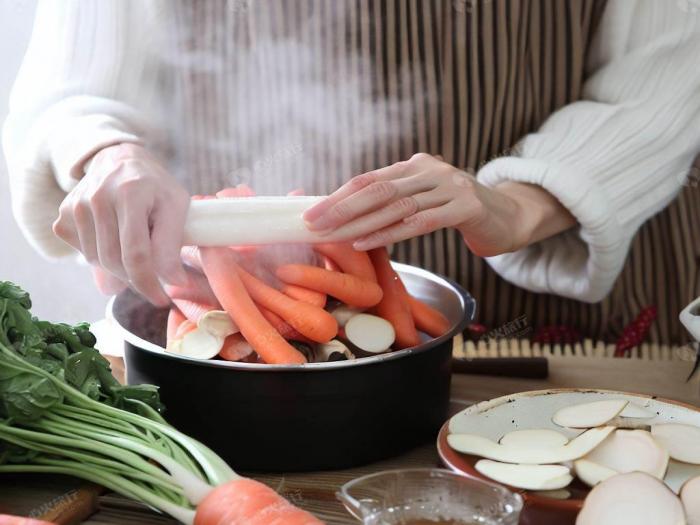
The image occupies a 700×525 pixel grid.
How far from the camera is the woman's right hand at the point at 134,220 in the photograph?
1148mm

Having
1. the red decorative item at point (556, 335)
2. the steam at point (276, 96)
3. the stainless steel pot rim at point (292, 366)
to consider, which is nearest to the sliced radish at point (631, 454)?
the stainless steel pot rim at point (292, 366)

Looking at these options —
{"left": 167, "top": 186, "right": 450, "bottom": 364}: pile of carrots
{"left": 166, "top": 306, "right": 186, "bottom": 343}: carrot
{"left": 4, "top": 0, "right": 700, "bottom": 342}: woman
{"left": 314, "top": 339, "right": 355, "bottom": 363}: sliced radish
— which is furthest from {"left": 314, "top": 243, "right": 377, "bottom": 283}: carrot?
{"left": 4, "top": 0, "right": 700, "bottom": 342}: woman

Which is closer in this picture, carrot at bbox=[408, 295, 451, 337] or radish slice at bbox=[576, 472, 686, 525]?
radish slice at bbox=[576, 472, 686, 525]

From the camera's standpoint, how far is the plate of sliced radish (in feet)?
2.76

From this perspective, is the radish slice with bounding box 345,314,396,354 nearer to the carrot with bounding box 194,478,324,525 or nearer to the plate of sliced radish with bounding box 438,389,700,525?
the plate of sliced radish with bounding box 438,389,700,525

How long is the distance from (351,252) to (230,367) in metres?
0.28

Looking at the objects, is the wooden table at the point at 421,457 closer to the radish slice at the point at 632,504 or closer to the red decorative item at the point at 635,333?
the red decorative item at the point at 635,333

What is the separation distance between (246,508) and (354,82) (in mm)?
994

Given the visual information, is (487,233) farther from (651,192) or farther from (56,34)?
(56,34)

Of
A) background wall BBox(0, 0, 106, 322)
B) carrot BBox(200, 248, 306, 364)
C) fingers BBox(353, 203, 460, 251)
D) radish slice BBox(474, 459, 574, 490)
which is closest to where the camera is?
radish slice BBox(474, 459, 574, 490)

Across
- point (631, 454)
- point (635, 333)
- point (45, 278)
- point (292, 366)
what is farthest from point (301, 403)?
point (45, 278)

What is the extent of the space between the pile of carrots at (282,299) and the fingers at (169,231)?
1.7 inches

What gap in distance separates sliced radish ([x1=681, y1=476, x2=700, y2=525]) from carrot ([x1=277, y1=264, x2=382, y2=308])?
0.47 metres

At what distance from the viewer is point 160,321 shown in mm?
1311
